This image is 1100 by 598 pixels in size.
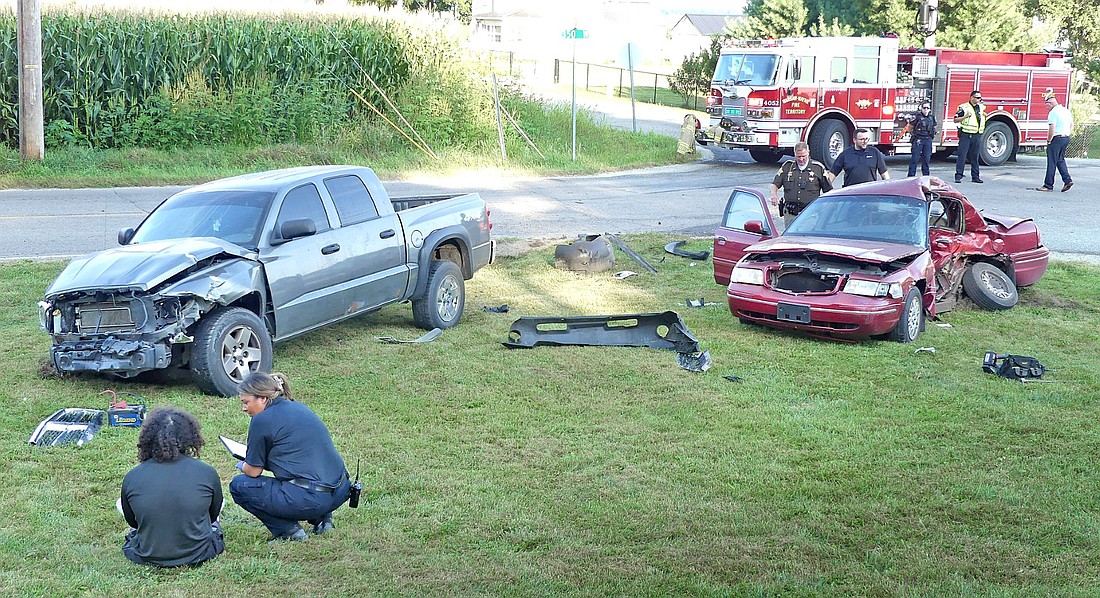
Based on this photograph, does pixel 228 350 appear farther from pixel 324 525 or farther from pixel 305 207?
pixel 324 525

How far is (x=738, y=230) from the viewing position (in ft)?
41.0

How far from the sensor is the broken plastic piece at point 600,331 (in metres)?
10.1

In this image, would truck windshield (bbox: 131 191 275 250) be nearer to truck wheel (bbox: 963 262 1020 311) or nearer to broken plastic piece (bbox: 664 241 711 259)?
broken plastic piece (bbox: 664 241 711 259)

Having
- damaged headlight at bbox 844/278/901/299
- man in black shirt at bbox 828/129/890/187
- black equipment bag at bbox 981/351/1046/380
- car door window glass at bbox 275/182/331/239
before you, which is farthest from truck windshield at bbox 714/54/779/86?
car door window glass at bbox 275/182/331/239

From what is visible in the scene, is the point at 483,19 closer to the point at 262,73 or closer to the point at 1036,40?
the point at 1036,40

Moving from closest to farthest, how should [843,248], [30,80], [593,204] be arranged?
1. [843,248]
2. [593,204]
3. [30,80]

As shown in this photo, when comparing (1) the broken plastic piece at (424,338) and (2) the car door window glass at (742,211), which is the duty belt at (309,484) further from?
(2) the car door window glass at (742,211)

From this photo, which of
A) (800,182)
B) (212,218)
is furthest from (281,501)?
(800,182)

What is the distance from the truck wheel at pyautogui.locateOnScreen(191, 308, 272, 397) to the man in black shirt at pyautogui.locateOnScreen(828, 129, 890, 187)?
8563 millimetres

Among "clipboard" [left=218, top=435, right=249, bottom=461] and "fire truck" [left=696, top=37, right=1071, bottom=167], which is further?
"fire truck" [left=696, top=37, right=1071, bottom=167]

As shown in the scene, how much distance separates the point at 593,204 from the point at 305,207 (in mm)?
10661

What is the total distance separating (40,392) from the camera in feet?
27.3

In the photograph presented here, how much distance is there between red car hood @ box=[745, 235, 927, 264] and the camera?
397 inches

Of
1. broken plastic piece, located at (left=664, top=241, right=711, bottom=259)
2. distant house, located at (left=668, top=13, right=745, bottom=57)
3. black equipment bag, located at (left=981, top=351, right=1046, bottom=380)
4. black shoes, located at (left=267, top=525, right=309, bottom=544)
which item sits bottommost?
black shoes, located at (left=267, top=525, right=309, bottom=544)
